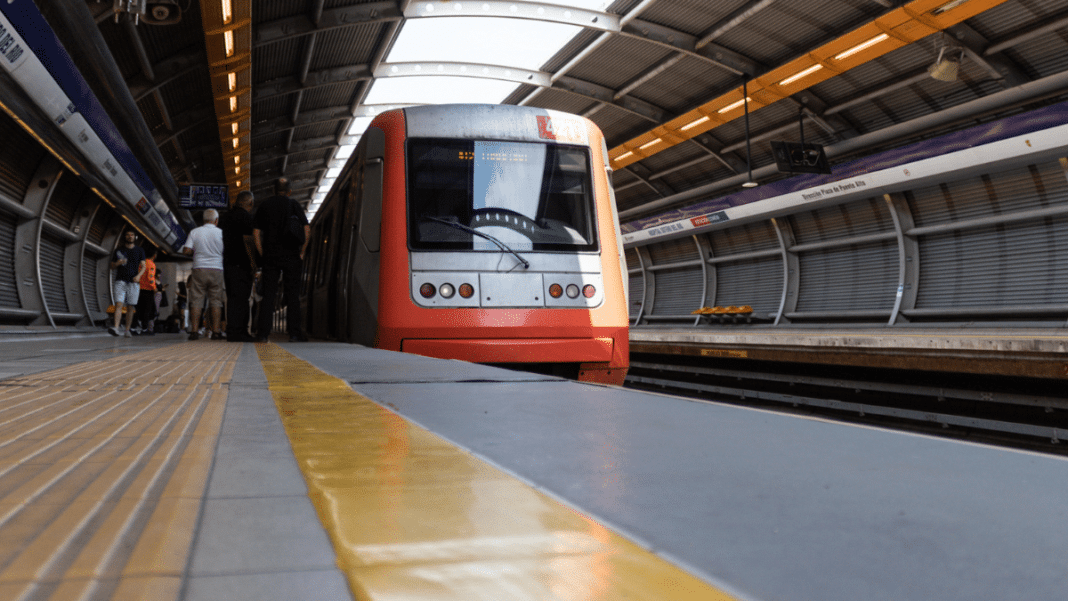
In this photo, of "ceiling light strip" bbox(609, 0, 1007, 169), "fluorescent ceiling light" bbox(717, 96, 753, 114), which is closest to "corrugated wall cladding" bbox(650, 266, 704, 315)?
"ceiling light strip" bbox(609, 0, 1007, 169)

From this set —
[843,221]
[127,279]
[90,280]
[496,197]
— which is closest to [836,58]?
[843,221]

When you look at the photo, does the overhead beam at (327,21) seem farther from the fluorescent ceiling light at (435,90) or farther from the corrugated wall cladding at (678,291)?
the corrugated wall cladding at (678,291)

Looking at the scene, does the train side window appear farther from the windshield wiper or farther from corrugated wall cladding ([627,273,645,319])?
corrugated wall cladding ([627,273,645,319])

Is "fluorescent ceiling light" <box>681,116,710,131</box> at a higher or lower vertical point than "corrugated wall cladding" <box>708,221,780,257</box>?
higher

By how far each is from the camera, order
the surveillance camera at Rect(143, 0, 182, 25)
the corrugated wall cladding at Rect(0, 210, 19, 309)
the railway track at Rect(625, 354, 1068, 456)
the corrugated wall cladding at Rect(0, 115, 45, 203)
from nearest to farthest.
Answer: the railway track at Rect(625, 354, 1068, 456)
the surveillance camera at Rect(143, 0, 182, 25)
the corrugated wall cladding at Rect(0, 115, 45, 203)
the corrugated wall cladding at Rect(0, 210, 19, 309)

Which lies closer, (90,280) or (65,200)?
(65,200)

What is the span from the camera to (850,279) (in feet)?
48.8

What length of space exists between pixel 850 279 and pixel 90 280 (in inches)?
622

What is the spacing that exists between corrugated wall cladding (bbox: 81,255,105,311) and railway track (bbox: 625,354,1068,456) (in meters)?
11.9

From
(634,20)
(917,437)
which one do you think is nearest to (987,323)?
Answer: (634,20)

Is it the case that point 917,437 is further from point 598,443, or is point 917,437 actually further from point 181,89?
point 181,89

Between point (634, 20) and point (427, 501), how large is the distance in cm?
1474

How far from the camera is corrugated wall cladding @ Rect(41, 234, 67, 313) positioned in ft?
37.6

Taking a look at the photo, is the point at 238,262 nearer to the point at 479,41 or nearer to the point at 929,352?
the point at 929,352
